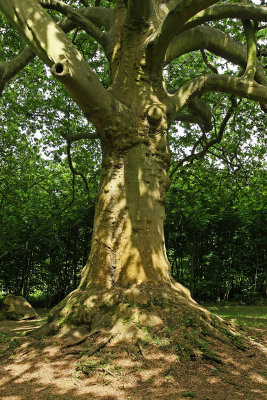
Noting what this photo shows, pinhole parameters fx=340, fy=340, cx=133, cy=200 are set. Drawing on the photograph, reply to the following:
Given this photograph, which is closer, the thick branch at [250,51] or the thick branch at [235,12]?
the thick branch at [235,12]

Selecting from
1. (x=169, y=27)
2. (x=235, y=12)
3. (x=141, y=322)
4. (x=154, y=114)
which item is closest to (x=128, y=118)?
(x=154, y=114)

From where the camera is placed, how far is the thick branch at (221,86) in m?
6.12

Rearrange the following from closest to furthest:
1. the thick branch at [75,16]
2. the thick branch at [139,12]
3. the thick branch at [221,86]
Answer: the thick branch at [139,12] → the thick branch at [75,16] → the thick branch at [221,86]

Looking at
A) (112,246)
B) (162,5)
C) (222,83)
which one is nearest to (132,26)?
(162,5)

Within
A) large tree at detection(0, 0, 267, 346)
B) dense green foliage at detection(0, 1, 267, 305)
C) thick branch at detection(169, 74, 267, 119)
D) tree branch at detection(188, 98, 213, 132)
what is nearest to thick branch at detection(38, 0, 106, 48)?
large tree at detection(0, 0, 267, 346)

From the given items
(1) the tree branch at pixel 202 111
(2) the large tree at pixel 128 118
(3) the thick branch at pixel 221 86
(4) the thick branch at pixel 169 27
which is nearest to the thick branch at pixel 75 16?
(2) the large tree at pixel 128 118

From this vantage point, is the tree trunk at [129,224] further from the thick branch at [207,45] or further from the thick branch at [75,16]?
the thick branch at [207,45]

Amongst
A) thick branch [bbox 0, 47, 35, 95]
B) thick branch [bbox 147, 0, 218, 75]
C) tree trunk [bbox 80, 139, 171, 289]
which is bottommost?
tree trunk [bbox 80, 139, 171, 289]

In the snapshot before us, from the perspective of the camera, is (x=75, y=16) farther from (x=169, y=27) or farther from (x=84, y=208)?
(x=84, y=208)

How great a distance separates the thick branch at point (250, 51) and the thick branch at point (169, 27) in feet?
6.18

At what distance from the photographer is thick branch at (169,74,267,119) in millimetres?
6125

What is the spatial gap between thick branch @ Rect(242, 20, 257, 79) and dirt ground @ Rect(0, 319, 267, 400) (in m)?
4.81

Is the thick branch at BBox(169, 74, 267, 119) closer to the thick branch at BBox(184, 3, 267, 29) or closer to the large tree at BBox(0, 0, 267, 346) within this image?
the large tree at BBox(0, 0, 267, 346)

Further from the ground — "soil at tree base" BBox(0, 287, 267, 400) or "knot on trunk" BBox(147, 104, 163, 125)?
"knot on trunk" BBox(147, 104, 163, 125)
